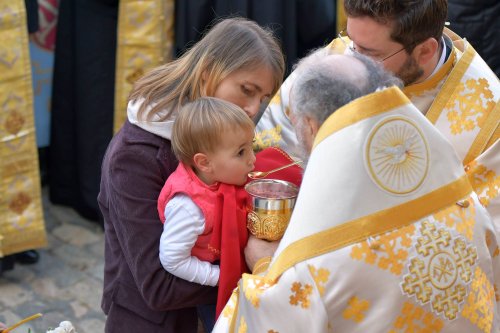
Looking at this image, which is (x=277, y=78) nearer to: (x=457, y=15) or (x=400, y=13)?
(x=400, y=13)

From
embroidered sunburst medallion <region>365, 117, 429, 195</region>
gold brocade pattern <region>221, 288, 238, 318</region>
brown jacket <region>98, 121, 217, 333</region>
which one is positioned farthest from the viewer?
brown jacket <region>98, 121, 217, 333</region>

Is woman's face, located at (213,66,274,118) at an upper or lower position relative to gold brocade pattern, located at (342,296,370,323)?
upper

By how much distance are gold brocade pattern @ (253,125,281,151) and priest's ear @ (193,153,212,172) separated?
1.87ft

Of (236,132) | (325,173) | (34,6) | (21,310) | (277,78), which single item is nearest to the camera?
(325,173)

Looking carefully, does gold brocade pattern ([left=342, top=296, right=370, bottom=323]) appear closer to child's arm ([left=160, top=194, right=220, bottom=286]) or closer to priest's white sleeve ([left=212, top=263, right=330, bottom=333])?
priest's white sleeve ([left=212, top=263, right=330, bottom=333])

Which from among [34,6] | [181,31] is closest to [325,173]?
[181,31]

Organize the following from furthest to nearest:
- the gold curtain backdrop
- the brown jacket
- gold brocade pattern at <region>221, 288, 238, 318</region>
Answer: the gold curtain backdrop
the brown jacket
gold brocade pattern at <region>221, 288, 238, 318</region>

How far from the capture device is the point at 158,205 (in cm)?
236

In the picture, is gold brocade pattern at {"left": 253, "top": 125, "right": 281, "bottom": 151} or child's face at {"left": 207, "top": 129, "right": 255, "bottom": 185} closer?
child's face at {"left": 207, "top": 129, "right": 255, "bottom": 185}

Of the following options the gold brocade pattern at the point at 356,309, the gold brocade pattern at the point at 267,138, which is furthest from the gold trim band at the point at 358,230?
the gold brocade pattern at the point at 267,138

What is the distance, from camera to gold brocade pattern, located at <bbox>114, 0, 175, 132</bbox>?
486 cm

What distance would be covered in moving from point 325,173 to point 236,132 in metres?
0.46

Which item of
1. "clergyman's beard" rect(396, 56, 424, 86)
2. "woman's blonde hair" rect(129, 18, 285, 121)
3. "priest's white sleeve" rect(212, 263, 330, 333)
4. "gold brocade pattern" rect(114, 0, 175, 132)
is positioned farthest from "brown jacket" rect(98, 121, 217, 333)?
"gold brocade pattern" rect(114, 0, 175, 132)

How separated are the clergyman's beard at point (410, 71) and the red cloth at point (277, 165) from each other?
1.61ft
